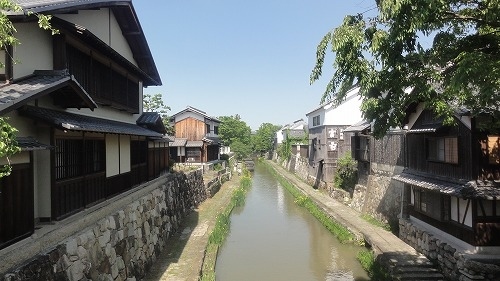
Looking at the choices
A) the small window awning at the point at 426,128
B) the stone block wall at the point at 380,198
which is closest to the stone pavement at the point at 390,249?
the stone block wall at the point at 380,198

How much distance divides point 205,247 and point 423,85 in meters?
11.4

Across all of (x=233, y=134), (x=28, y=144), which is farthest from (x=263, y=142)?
(x=28, y=144)

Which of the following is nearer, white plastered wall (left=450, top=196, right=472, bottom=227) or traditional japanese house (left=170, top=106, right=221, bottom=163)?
white plastered wall (left=450, top=196, right=472, bottom=227)

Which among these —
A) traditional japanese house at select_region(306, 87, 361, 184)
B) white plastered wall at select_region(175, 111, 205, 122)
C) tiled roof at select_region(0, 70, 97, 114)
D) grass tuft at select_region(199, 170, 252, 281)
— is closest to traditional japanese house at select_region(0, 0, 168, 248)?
tiled roof at select_region(0, 70, 97, 114)

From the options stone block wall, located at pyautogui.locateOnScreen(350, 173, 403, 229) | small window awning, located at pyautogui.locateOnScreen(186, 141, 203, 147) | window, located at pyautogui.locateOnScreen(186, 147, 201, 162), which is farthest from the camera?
window, located at pyautogui.locateOnScreen(186, 147, 201, 162)

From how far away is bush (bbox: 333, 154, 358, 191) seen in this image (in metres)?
27.0

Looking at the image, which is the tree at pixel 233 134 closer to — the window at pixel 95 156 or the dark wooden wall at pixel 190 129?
the dark wooden wall at pixel 190 129

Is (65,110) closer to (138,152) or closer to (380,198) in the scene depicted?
(138,152)

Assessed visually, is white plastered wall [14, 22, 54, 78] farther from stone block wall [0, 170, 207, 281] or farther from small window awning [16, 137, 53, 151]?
stone block wall [0, 170, 207, 281]

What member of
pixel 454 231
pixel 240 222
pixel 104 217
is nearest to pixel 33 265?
pixel 104 217

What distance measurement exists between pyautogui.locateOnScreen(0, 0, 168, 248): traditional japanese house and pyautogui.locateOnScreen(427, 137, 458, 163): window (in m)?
12.5

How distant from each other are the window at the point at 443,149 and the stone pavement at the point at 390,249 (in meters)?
4.07

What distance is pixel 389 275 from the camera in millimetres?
12766

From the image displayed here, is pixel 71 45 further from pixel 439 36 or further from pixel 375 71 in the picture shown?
pixel 439 36
